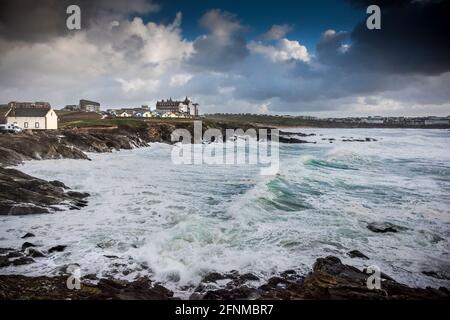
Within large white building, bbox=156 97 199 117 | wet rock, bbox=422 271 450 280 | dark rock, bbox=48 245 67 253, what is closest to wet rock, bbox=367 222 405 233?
wet rock, bbox=422 271 450 280

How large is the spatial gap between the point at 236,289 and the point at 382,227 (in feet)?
26.5

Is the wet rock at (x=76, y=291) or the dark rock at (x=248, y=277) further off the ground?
the wet rock at (x=76, y=291)

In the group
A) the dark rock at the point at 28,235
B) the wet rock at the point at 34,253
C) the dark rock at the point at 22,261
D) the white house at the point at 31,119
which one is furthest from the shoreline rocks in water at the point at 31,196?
the white house at the point at 31,119

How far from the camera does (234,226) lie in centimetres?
1265

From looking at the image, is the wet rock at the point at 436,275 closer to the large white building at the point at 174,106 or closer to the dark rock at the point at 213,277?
the dark rock at the point at 213,277

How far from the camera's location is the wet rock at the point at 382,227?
12.5m

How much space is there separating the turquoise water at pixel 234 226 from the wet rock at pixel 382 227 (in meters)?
0.34

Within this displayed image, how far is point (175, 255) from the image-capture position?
9.72m

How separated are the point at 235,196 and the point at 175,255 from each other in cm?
862

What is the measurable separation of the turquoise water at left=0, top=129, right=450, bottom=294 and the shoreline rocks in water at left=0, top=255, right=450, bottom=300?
20.8 inches

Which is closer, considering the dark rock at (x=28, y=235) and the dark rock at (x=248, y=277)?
the dark rock at (x=248, y=277)
